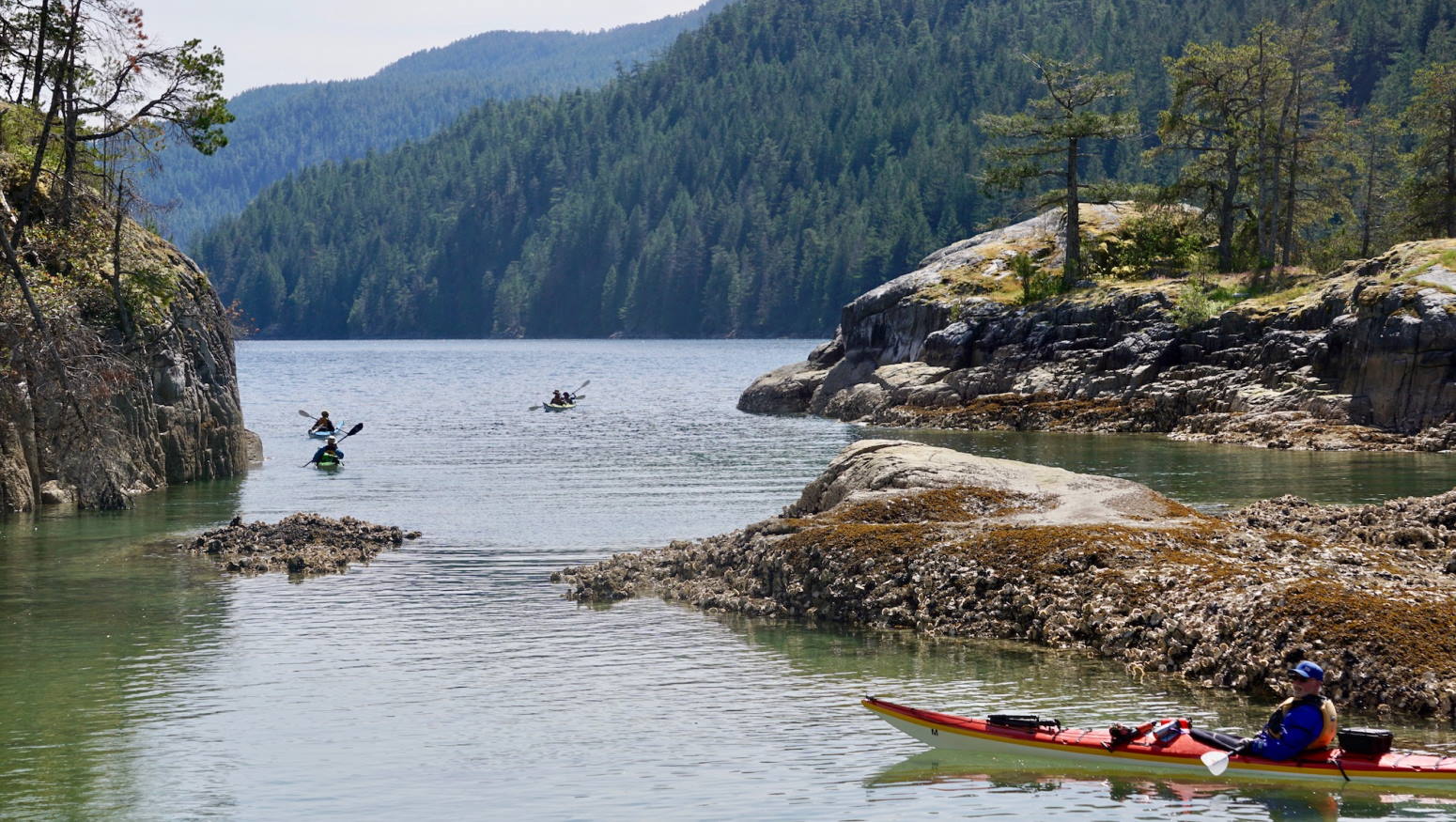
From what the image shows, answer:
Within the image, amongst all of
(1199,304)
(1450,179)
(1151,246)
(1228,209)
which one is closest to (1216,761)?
(1199,304)

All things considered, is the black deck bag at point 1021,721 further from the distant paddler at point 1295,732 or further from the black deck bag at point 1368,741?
the black deck bag at point 1368,741

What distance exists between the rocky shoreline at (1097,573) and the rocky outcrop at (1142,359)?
1910cm

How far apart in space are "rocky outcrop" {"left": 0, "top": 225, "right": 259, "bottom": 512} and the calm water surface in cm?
122

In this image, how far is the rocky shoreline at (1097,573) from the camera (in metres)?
16.2

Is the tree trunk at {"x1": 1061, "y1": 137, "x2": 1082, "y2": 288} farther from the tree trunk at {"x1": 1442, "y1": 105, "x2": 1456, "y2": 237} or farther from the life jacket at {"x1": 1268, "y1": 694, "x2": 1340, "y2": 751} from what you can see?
the life jacket at {"x1": 1268, "y1": 694, "x2": 1340, "y2": 751}

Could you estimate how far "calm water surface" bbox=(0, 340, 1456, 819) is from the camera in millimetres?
13219

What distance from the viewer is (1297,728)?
1330 centimetres

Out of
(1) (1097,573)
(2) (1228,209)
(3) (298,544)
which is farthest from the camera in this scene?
(2) (1228,209)

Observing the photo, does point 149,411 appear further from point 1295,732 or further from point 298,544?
point 1295,732

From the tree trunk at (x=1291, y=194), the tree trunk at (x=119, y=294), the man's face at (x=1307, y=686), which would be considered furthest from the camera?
the tree trunk at (x=1291, y=194)

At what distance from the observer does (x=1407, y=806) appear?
12.8 metres

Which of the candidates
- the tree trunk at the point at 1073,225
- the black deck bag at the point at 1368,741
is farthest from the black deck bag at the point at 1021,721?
the tree trunk at the point at 1073,225

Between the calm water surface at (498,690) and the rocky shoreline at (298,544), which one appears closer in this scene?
the calm water surface at (498,690)

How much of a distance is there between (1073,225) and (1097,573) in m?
45.5
